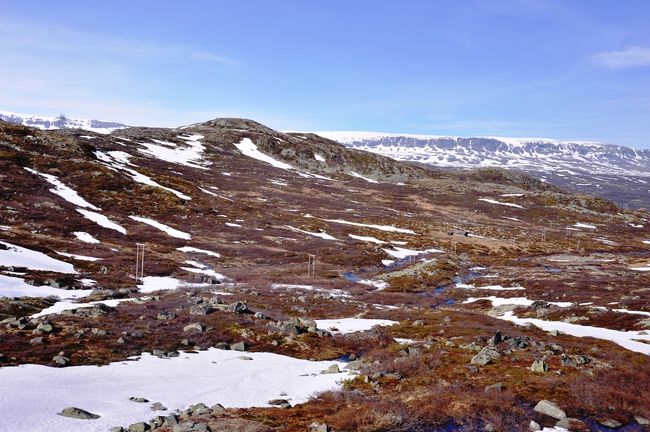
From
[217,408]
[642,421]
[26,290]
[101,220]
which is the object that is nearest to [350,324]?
[217,408]

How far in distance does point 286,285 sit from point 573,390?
3985cm

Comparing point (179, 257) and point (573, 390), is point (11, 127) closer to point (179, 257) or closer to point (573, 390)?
point (179, 257)

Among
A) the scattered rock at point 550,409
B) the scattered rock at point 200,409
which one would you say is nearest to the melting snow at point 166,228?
the scattered rock at point 200,409

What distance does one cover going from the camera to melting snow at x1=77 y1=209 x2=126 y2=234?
76.1m

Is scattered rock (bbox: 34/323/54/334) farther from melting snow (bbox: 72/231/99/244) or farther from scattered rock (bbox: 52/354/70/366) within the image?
melting snow (bbox: 72/231/99/244)

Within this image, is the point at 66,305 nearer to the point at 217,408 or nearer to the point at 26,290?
the point at 26,290

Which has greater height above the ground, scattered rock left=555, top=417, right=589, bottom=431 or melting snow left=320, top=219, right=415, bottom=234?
scattered rock left=555, top=417, right=589, bottom=431

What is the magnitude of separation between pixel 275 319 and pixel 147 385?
52.6 feet

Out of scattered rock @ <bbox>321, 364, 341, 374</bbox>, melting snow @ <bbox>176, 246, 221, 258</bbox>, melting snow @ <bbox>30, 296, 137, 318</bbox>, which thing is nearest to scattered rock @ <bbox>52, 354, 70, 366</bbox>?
melting snow @ <bbox>30, 296, 137, 318</bbox>

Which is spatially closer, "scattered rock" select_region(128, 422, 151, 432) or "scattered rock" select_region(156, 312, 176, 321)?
"scattered rock" select_region(128, 422, 151, 432)

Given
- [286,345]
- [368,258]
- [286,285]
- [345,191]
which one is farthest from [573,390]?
[345,191]

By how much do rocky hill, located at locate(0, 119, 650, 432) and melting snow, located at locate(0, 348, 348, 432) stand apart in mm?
110

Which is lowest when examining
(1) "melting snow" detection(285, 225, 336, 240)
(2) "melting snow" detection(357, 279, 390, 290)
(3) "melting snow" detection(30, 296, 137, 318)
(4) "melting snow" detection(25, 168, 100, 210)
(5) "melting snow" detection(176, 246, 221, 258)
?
(2) "melting snow" detection(357, 279, 390, 290)

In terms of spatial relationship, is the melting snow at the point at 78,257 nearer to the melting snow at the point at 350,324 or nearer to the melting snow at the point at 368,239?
the melting snow at the point at 350,324
